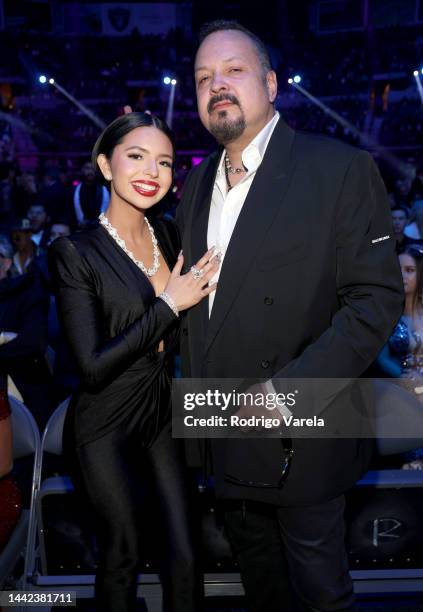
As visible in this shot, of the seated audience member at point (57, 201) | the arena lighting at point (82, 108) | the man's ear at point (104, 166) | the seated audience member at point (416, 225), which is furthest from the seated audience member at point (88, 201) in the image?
the arena lighting at point (82, 108)

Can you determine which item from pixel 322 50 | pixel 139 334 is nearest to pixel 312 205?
pixel 139 334

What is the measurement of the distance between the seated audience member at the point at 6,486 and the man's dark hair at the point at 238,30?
1.47m

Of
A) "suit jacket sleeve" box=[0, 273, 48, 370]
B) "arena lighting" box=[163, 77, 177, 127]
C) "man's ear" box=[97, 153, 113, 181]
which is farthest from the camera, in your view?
"arena lighting" box=[163, 77, 177, 127]

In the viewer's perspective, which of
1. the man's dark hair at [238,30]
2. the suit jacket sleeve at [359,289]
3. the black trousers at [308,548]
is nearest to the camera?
the suit jacket sleeve at [359,289]

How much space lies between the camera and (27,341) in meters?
4.24

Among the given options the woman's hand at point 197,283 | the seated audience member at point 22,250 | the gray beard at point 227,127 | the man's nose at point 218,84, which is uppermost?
the man's nose at point 218,84

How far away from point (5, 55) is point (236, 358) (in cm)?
2569

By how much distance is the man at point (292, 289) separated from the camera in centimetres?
195

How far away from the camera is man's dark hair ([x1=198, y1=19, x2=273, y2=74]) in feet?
7.51

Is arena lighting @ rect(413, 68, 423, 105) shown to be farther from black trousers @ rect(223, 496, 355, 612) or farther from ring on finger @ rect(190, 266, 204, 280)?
black trousers @ rect(223, 496, 355, 612)

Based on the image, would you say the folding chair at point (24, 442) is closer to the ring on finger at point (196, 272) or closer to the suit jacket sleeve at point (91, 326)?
the suit jacket sleeve at point (91, 326)

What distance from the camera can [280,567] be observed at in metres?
2.36

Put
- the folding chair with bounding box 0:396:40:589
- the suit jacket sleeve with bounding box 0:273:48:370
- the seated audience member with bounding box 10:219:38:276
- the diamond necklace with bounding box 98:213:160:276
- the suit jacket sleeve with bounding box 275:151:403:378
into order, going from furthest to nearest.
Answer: the seated audience member with bounding box 10:219:38:276
the suit jacket sleeve with bounding box 0:273:48:370
the folding chair with bounding box 0:396:40:589
the diamond necklace with bounding box 98:213:160:276
the suit jacket sleeve with bounding box 275:151:403:378

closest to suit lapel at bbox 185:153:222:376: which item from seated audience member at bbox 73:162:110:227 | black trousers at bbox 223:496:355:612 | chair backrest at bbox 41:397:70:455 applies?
black trousers at bbox 223:496:355:612
